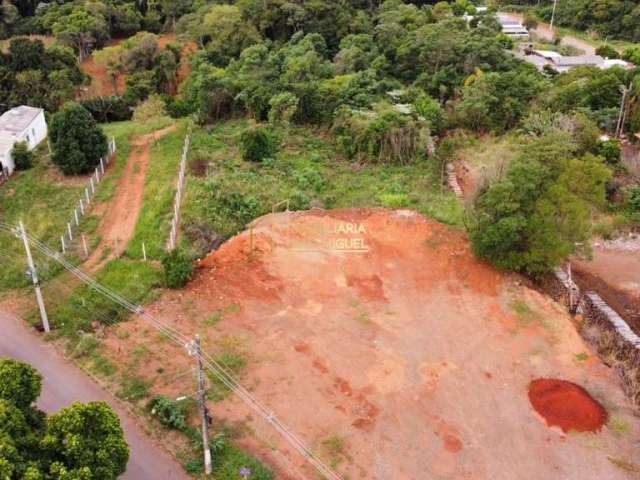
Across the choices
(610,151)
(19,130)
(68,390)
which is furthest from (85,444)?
(610,151)

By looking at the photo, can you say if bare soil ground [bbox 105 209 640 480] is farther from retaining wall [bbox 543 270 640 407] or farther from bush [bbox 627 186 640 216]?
bush [bbox 627 186 640 216]

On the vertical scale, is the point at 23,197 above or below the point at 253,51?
below

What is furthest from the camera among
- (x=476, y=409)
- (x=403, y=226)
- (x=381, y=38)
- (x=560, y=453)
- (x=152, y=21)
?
(x=152, y=21)

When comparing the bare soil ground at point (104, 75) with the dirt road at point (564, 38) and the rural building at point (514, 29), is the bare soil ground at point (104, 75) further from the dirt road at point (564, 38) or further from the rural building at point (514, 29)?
the dirt road at point (564, 38)

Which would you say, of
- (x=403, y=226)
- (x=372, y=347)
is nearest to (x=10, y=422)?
(x=372, y=347)

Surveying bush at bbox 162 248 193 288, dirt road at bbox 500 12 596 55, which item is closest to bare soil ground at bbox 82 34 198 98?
bush at bbox 162 248 193 288

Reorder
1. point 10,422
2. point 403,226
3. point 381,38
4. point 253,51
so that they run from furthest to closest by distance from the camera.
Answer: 1. point 381,38
2. point 253,51
3. point 403,226
4. point 10,422

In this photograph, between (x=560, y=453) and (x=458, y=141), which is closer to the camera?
(x=560, y=453)

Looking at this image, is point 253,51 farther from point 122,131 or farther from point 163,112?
point 122,131
